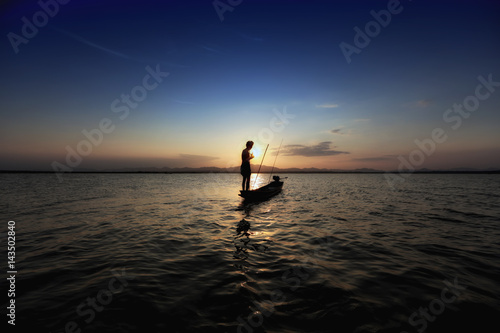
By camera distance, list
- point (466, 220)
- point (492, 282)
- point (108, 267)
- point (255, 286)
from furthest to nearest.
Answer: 1. point (466, 220)
2. point (108, 267)
3. point (492, 282)
4. point (255, 286)

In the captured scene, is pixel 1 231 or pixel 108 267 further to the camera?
pixel 1 231

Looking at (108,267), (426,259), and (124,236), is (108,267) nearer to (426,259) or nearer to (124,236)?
(124,236)

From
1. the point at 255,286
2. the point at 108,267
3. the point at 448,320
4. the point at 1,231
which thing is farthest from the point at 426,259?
the point at 1,231

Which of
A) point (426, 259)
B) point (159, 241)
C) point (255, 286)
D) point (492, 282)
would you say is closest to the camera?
point (255, 286)

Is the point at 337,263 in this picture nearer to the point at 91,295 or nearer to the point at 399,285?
the point at 399,285

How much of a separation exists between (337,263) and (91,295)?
6275mm

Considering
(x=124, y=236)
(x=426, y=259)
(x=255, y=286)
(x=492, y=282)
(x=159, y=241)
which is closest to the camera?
(x=255, y=286)

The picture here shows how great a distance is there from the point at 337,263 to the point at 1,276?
29.4ft

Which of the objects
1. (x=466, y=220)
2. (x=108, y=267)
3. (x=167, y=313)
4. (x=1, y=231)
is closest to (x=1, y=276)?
(x=108, y=267)

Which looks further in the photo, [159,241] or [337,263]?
[159,241]

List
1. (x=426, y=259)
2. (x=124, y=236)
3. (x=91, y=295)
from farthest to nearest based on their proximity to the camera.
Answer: (x=124, y=236) → (x=426, y=259) → (x=91, y=295)

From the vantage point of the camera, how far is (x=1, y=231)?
9438 millimetres

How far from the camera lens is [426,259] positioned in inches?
264

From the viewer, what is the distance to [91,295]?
4516 mm
